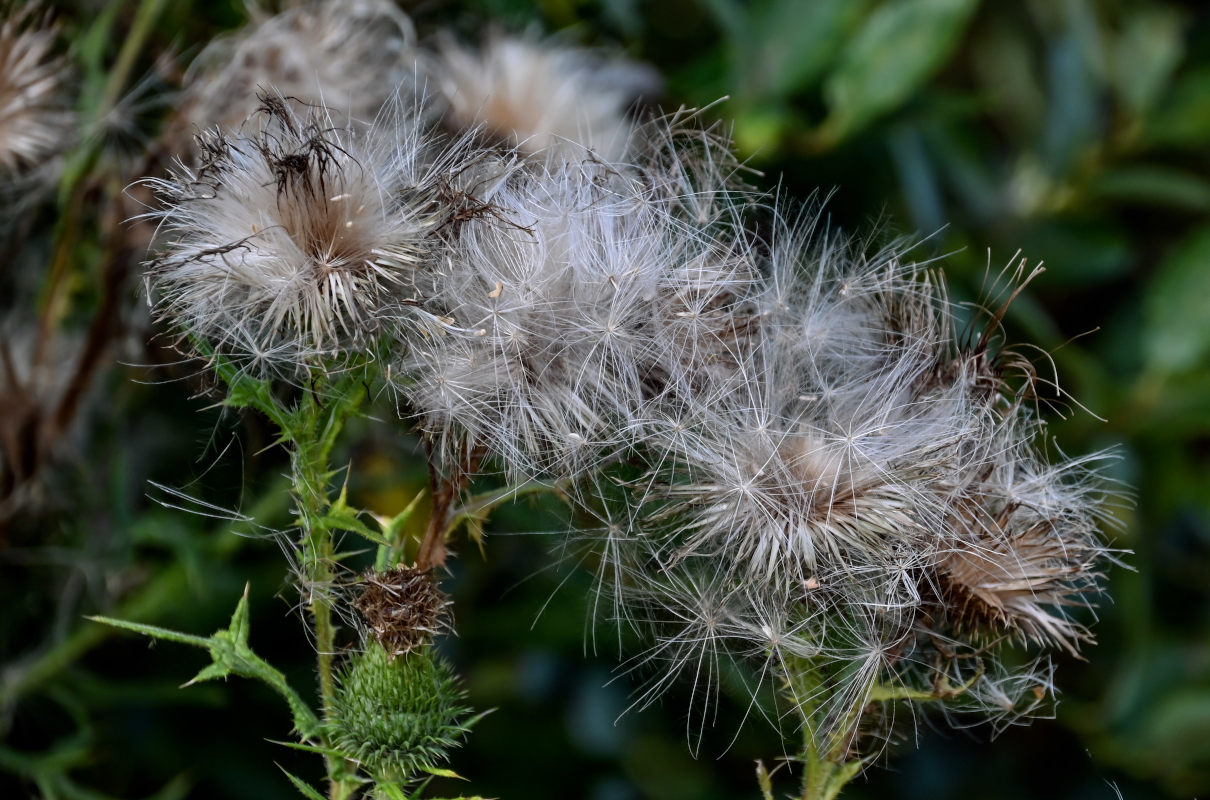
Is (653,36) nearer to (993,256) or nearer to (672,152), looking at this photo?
(993,256)

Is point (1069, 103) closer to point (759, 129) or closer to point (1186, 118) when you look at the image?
point (1186, 118)

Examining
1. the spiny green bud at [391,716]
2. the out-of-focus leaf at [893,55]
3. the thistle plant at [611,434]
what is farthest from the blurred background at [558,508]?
the spiny green bud at [391,716]

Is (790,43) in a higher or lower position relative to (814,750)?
higher

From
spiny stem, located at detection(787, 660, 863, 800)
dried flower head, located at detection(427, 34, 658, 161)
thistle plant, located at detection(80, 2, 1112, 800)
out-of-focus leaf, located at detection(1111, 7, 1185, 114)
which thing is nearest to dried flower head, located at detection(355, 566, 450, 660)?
thistle plant, located at detection(80, 2, 1112, 800)

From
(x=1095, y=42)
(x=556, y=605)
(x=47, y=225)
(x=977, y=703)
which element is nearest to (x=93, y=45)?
(x=47, y=225)

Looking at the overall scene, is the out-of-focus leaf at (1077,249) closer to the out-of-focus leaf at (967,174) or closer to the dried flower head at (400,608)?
the out-of-focus leaf at (967,174)

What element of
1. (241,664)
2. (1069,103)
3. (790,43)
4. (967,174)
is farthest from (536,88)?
(1069,103)
